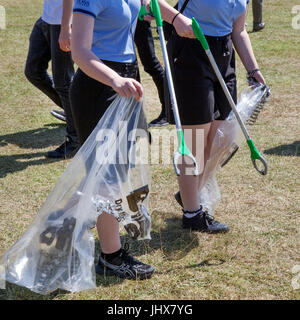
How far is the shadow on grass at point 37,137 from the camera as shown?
4.93 meters

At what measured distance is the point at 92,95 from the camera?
2.53 metres

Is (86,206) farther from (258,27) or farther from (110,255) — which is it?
(258,27)

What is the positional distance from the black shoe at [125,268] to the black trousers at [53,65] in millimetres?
1881

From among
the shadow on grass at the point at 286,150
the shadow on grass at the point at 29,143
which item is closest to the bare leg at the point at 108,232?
the shadow on grass at the point at 29,143

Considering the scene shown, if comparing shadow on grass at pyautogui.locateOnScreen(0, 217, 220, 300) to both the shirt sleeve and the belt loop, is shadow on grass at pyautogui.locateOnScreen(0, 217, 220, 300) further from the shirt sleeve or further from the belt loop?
the shirt sleeve

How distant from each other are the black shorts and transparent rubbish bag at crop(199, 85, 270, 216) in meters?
0.17

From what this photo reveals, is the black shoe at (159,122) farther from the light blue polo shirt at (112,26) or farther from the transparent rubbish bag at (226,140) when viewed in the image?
the light blue polo shirt at (112,26)

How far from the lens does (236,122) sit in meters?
Result: 3.18

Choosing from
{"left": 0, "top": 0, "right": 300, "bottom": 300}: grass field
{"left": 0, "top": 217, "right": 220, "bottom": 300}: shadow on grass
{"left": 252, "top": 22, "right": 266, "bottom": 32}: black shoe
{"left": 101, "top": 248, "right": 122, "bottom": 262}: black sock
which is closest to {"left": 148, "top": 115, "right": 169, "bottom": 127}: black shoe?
{"left": 0, "top": 0, "right": 300, "bottom": 300}: grass field

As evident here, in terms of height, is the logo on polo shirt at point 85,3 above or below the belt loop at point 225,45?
above

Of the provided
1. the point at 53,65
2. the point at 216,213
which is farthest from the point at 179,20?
the point at 53,65

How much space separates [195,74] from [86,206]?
96 cm

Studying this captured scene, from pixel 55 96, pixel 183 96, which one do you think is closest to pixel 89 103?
pixel 183 96
